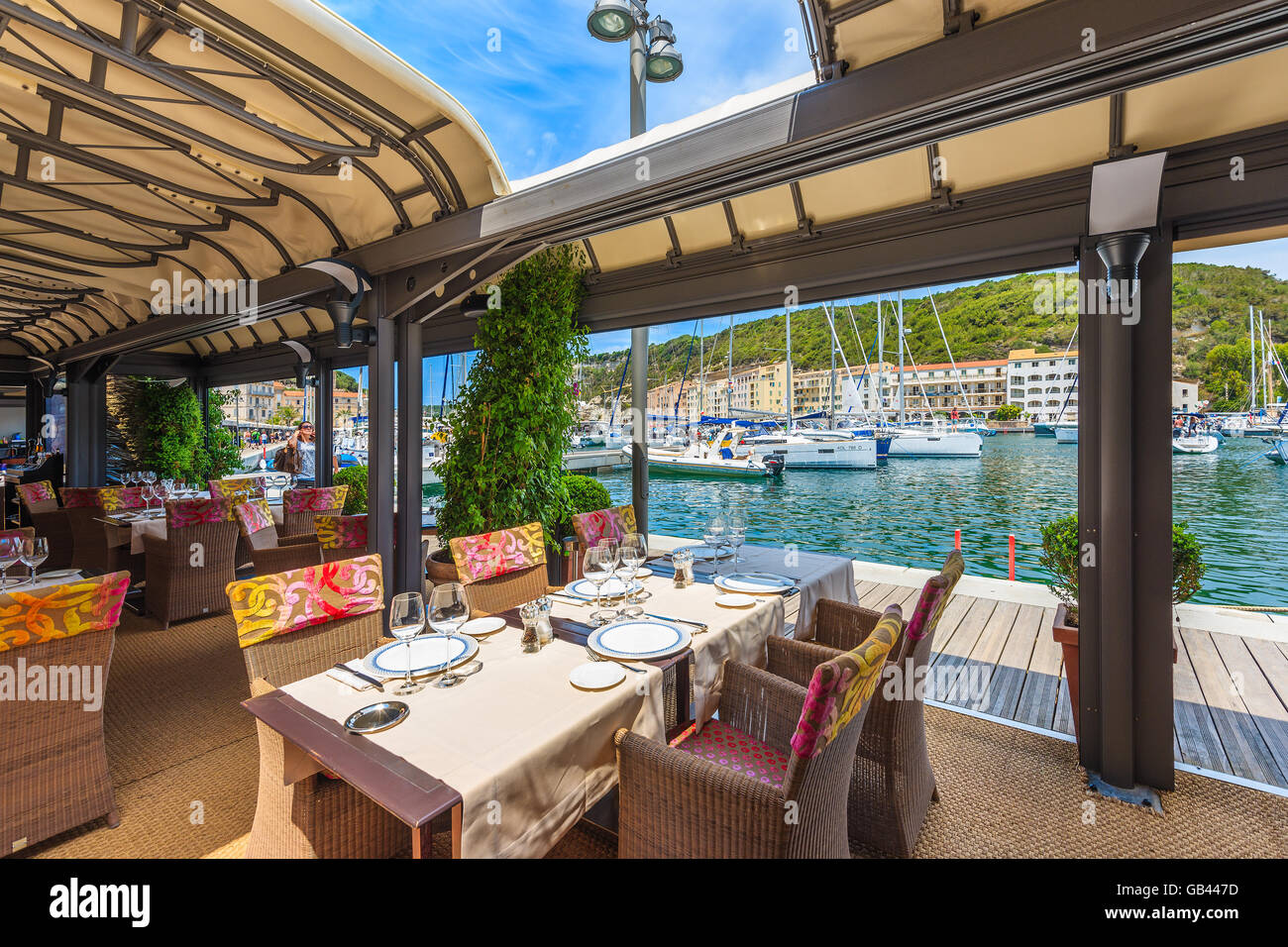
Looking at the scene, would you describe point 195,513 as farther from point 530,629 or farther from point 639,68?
point 639,68

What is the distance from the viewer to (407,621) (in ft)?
4.71

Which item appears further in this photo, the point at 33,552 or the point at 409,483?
the point at 409,483

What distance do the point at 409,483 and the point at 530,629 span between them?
2.45 meters

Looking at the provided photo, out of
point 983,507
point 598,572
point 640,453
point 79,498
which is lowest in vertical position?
point 983,507

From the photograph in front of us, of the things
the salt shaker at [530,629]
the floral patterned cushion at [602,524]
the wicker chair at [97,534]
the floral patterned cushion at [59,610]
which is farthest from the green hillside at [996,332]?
the wicker chair at [97,534]

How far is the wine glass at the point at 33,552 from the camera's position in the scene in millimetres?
2332

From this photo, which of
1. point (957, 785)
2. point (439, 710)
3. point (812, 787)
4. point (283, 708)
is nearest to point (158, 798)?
point (283, 708)

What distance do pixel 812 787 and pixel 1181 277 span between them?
8.61 ft

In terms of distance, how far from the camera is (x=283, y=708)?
1.28 meters

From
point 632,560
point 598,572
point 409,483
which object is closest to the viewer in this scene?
point 598,572

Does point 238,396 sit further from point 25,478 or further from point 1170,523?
point 1170,523

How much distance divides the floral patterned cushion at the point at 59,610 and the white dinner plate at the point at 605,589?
152cm

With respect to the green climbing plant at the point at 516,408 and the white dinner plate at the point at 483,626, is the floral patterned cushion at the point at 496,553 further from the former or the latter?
the green climbing plant at the point at 516,408

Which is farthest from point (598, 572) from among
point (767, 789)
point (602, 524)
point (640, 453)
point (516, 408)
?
point (640, 453)
